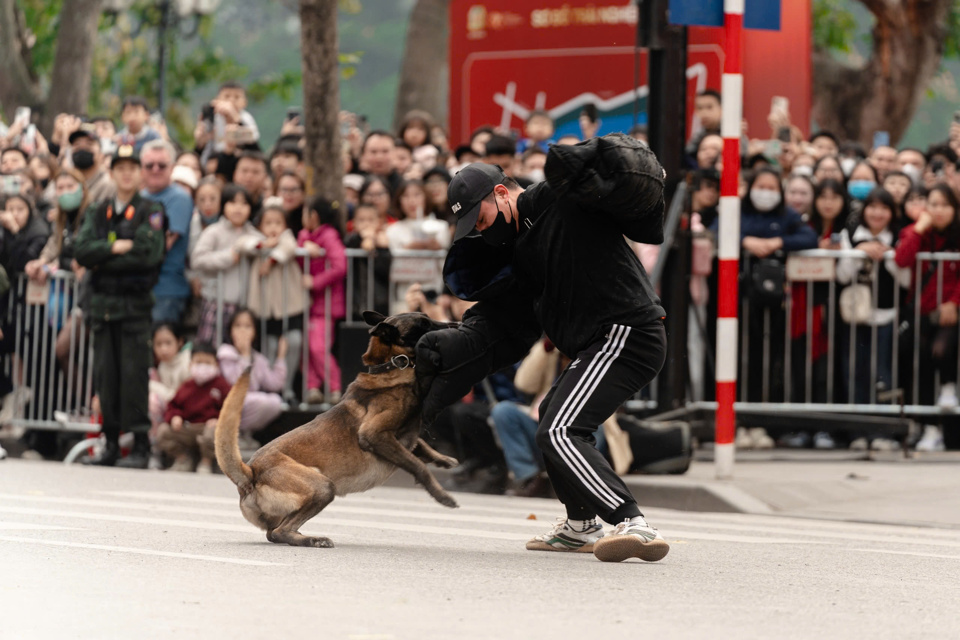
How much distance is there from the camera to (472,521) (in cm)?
926

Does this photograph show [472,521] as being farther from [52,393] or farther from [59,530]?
[52,393]

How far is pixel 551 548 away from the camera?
7652mm

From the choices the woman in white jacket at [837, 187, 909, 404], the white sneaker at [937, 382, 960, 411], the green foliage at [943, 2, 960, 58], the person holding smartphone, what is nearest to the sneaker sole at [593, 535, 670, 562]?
the woman in white jacket at [837, 187, 909, 404]

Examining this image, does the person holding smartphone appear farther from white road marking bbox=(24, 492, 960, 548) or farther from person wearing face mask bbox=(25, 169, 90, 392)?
white road marking bbox=(24, 492, 960, 548)

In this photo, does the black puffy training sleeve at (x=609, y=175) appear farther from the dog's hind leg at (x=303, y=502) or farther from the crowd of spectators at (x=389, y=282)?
the crowd of spectators at (x=389, y=282)

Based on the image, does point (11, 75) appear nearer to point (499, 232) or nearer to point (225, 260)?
point (225, 260)

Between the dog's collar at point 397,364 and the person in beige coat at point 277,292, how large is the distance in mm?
5269

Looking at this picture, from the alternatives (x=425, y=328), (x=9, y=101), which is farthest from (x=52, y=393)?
(x=9, y=101)

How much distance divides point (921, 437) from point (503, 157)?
3975 mm

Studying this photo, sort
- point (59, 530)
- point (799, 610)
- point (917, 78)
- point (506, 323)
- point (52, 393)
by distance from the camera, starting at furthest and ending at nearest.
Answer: point (917, 78) < point (52, 393) < point (59, 530) < point (506, 323) < point (799, 610)

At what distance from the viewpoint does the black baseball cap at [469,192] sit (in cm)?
702

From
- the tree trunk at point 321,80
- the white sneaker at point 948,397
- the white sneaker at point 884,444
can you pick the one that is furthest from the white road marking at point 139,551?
the tree trunk at point 321,80

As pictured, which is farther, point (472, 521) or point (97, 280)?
point (97, 280)

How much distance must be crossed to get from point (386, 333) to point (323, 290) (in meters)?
5.29
